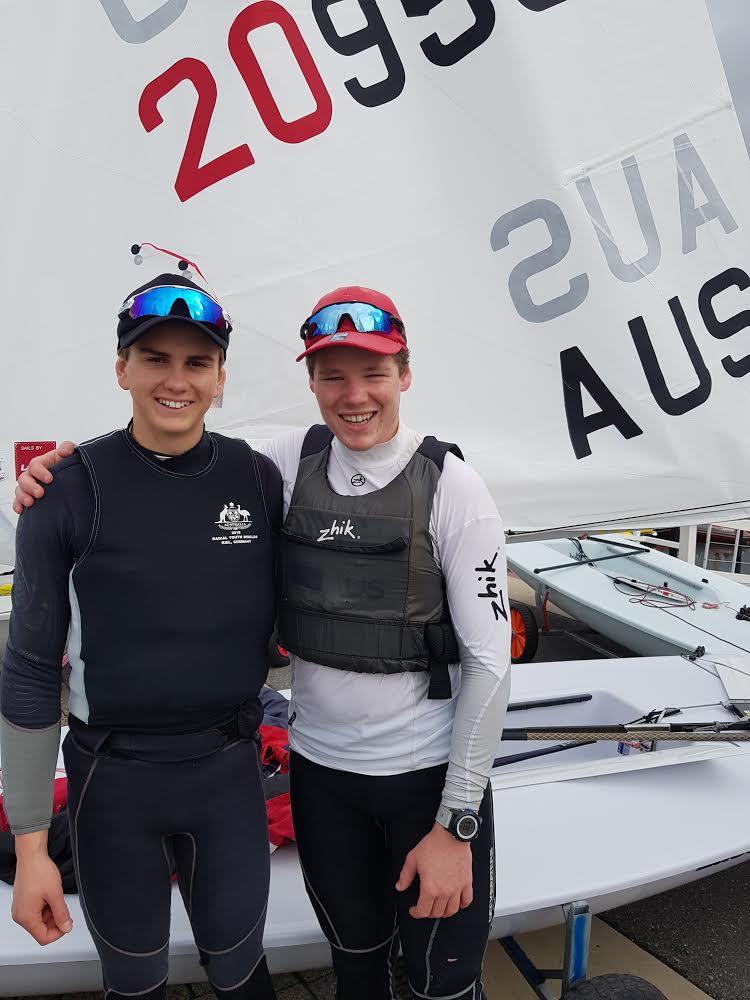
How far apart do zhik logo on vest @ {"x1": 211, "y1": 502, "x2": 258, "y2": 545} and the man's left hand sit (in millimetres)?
546

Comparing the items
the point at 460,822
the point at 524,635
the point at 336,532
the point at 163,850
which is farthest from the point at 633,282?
the point at 524,635

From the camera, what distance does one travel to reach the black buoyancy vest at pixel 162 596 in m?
1.08

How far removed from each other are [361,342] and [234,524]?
355 mm

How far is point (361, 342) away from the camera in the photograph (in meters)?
1.11

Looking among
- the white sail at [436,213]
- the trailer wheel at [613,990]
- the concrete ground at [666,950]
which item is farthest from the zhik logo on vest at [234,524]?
the concrete ground at [666,950]

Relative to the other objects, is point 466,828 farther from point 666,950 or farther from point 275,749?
point 666,950

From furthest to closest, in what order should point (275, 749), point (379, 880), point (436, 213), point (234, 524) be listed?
point (275, 749), point (436, 213), point (379, 880), point (234, 524)

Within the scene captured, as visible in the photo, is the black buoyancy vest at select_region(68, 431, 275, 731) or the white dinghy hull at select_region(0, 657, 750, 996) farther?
the white dinghy hull at select_region(0, 657, 750, 996)

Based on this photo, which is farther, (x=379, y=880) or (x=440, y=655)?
(x=379, y=880)

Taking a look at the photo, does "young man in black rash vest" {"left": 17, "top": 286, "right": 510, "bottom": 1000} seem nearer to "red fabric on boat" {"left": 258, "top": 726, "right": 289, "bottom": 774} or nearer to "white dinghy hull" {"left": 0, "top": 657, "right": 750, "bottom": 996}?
"white dinghy hull" {"left": 0, "top": 657, "right": 750, "bottom": 996}

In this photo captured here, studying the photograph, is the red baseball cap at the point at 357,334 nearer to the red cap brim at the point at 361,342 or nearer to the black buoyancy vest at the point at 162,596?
the red cap brim at the point at 361,342

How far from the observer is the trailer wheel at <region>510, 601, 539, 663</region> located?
4.53 metres

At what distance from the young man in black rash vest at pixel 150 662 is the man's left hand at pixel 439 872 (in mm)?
289

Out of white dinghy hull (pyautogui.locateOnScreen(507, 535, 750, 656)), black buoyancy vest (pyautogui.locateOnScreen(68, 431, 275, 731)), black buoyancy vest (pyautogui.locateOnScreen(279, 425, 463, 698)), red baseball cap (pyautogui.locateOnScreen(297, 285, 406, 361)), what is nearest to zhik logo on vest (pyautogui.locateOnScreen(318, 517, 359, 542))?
black buoyancy vest (pyautogui.locateOnScreen(279, 425, 463, 698))
